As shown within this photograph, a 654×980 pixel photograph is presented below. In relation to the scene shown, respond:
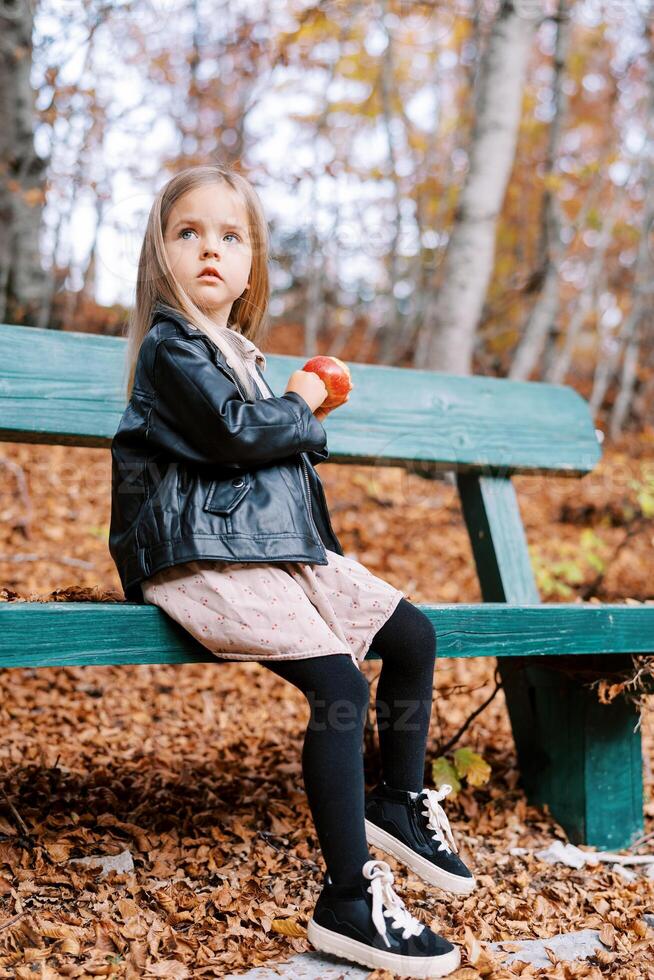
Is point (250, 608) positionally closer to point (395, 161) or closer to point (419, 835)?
point (419, 835)

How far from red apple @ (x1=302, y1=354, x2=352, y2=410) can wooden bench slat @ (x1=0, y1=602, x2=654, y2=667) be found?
56 centimetres

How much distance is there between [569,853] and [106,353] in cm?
195

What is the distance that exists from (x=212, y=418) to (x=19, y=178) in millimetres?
3909

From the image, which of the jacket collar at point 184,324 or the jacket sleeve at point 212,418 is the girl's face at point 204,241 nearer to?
the jacket collar at point 184,324

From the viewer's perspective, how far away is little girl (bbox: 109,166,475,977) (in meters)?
1.84

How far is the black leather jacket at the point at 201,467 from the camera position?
6.30 feet

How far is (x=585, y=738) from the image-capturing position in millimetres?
2639

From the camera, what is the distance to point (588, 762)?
104 inches

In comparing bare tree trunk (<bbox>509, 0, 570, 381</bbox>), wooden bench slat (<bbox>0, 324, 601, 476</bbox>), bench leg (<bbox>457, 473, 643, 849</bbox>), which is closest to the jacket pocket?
wooden bench slat (<bbox>0, 324, 601, 476</bbox>)

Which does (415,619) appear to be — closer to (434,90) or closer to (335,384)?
(335,384)

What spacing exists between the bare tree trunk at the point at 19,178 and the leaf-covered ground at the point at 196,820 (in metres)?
1.22

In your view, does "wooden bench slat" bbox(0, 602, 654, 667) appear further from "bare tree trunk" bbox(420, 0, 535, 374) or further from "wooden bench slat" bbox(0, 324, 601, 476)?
"bare tree trunk" bbox(420, 0, 535, 374)

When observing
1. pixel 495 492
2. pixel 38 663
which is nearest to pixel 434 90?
pixel 495 492

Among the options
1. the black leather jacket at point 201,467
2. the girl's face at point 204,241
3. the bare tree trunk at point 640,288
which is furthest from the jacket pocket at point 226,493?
the bare tree trunk at point 640,288
